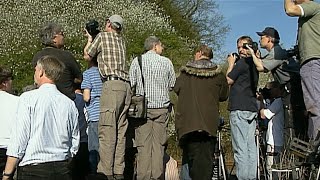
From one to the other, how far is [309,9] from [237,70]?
78.0 inches

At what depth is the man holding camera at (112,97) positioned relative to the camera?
8039 mm

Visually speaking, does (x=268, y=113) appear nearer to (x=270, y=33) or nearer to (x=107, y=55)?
(x=270, y=33)

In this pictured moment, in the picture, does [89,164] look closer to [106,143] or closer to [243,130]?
[106,143]

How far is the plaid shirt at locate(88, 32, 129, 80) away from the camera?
8.28 m

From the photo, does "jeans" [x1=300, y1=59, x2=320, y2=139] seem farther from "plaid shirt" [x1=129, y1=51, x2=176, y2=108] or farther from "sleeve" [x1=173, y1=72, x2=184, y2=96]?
"plaid shirt" [x1=129, y1=51, x2=176, y2=108]

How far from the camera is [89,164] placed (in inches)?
321

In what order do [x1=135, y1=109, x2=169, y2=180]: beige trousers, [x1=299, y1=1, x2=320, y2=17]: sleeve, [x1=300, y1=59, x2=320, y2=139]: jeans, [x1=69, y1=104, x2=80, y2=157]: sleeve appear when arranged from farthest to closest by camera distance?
1. [x1=135, y1=109, x2=169, y2=180]: beige trousers
2. [x1=299, y1=1, x2=320, y2=17]: sleeve
3. [x1=300, y1=59, x2=320, y2=139]: jeans
4. [x1=69, y1=104, x2=80, y2=157]: sleeve

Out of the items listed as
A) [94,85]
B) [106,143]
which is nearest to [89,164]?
[106,143]

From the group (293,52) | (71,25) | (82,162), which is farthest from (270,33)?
(71,25)

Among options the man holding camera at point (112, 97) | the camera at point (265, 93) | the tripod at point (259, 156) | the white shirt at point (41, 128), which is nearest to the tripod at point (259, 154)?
the tripod at point (259, 156)

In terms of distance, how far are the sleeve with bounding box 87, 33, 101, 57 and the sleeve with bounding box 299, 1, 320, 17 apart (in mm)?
2830

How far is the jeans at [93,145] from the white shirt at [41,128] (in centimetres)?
269

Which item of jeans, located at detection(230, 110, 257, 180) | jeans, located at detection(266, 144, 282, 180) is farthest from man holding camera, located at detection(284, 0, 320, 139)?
jeans, located at detection(230, 110, 257, 180)

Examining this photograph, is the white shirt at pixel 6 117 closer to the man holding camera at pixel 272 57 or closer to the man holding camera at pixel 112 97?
the man holding camera at pixel 112 97
